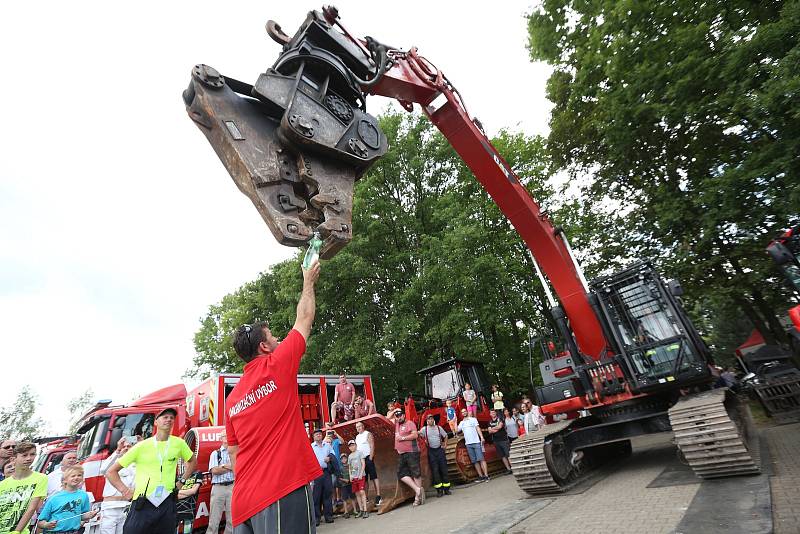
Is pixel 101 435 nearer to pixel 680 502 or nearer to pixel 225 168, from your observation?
pixel 225 168

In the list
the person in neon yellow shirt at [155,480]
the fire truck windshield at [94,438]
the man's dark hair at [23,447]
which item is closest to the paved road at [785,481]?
the person in neon yellow shirt at [155,480]

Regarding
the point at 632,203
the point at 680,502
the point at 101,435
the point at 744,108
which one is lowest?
the point at 680,502

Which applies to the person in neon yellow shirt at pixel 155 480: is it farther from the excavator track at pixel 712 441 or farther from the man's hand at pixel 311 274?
the excavator track at pixel 712 441

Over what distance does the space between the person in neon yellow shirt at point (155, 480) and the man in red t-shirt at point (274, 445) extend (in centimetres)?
192

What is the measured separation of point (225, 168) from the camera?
248 cm

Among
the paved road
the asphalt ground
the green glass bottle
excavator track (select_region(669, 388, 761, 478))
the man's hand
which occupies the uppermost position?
the green glass bottle

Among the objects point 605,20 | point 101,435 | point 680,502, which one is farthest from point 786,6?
point 101,435

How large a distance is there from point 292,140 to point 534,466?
5.47 metres

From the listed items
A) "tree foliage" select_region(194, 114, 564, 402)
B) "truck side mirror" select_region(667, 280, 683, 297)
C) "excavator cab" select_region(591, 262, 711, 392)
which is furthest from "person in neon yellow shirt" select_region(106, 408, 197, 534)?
"tree foliage" select_region(194, 114, 564, 402)

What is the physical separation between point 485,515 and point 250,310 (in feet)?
57.9

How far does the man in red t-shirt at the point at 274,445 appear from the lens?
6.66 feet

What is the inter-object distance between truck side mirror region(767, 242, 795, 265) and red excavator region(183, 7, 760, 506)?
1516 mm

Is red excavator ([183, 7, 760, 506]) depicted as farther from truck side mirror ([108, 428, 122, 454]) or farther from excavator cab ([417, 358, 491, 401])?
truck side mirror ([108, 428, 122, 454])

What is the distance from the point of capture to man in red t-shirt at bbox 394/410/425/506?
7547mm
